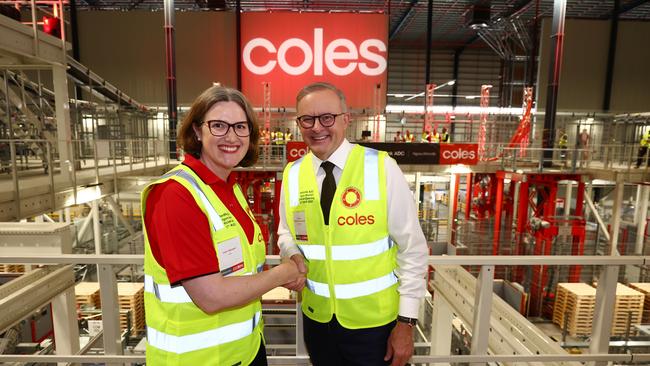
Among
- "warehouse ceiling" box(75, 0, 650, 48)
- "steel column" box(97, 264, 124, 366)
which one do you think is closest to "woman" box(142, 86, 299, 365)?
"steel column" box(97, 264, 124, 366)

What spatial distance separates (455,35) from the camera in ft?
93.2

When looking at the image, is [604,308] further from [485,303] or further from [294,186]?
[294,186]

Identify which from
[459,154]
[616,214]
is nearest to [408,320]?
[459,154]

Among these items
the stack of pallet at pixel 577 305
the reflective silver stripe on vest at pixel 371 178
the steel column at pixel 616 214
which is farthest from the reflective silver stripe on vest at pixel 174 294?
the steel column at pixel 616 214

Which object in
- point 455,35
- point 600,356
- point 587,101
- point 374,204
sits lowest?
point 600,356

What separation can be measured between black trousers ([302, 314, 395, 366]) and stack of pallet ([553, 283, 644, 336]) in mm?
9139

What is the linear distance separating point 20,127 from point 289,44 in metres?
11.9

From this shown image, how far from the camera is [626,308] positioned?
29.4ft

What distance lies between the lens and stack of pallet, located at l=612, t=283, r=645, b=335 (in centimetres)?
890

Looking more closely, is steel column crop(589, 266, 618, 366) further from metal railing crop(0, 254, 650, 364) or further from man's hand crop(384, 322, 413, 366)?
man's hand crop(384, 322, 413, 366)

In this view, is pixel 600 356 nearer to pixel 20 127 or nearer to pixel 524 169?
pixel 524 169

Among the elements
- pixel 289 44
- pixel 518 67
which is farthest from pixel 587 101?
pixel 289 44

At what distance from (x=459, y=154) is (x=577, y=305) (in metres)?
5.75

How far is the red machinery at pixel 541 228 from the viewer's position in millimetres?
11312
